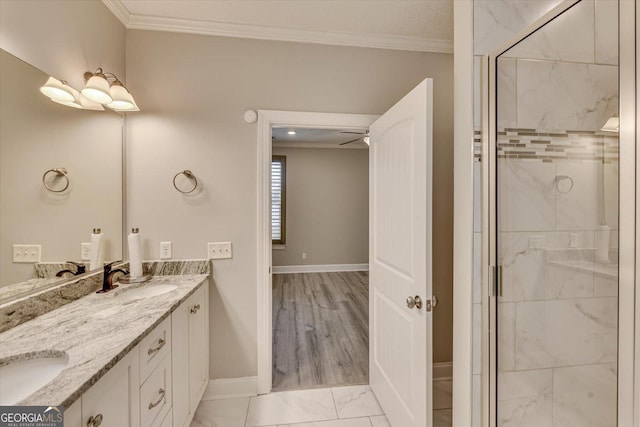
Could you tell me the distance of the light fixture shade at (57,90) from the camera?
135 centimetres

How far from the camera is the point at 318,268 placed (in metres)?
5.75

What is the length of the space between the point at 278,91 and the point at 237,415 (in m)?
2.28

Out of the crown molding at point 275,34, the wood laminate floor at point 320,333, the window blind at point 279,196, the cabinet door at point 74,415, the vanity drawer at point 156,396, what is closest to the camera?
the cabinet door at point 74,415

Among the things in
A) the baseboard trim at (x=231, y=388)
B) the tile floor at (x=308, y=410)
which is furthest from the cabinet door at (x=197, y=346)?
the tile floor at (x=308, y=410)

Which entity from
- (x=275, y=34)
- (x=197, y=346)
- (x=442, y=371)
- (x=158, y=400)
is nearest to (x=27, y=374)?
(x=158, y=400)

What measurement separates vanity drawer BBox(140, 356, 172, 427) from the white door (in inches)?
49.0

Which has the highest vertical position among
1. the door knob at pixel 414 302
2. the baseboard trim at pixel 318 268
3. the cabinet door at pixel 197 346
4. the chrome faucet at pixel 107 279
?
the chrome faucet at pixel 107 279

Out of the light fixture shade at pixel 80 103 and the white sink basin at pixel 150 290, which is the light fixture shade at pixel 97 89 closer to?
the light fixture shade at pixel 80 103

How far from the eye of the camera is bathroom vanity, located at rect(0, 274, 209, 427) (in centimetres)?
82

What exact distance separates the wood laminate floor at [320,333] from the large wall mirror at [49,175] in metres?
1.67

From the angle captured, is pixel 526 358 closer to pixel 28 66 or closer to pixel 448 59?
pixel 448 59

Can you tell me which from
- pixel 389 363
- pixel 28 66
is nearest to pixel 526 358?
pixel 389 363

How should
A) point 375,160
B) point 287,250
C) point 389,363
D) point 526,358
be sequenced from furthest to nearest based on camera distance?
point 287,250 < point 375,160 < point 389,363 < point 526,358

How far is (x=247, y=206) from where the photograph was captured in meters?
2.06
